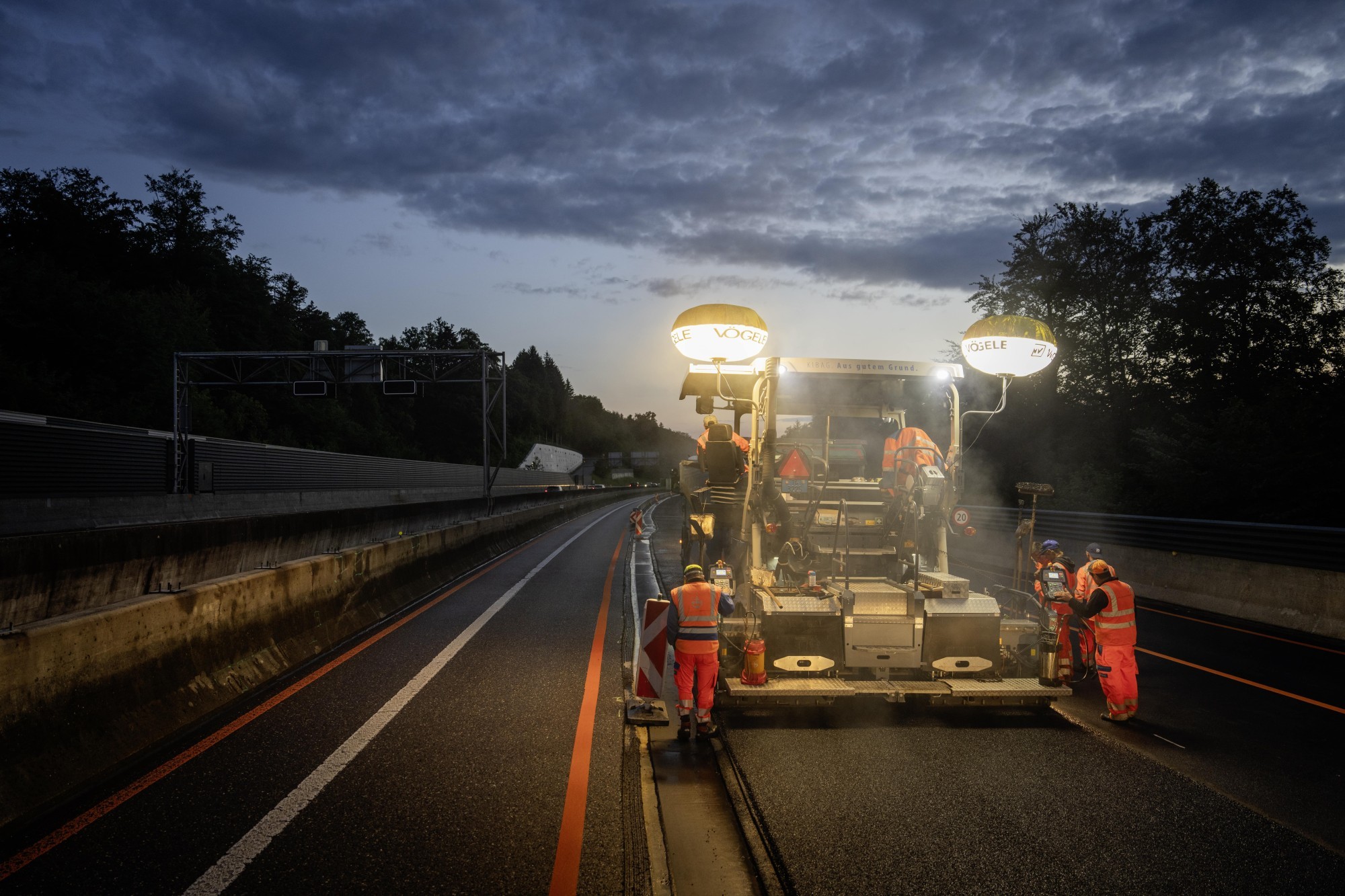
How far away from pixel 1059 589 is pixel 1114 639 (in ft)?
6.63

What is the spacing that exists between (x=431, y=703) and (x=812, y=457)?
159 inches

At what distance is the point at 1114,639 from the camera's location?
7426 millimetres

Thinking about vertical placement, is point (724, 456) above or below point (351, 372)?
below

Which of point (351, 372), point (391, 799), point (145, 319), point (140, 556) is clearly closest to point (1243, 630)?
point (391, 799)

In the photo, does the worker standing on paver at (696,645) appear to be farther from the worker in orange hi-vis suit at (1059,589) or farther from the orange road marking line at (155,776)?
the orange road marking line at (155,776)

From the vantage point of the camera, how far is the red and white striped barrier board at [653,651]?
7461mm

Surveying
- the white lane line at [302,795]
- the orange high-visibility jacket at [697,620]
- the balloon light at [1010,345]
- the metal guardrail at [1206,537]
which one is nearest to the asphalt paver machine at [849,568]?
the orange high-visibility jacket at [697,620]

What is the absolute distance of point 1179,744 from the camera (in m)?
6.74

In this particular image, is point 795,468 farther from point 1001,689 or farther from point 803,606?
point 1001,689

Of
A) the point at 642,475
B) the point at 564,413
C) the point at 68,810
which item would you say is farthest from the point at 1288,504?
the point at 564,413

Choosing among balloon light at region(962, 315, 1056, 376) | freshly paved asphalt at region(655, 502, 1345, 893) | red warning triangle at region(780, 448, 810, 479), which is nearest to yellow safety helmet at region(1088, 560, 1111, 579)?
freshly paved asphalt at region(655, 502, 1345, 893)

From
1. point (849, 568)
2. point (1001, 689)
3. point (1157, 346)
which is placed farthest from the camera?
point (1157, 346)

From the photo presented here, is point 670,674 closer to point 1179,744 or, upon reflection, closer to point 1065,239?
point 1179,744

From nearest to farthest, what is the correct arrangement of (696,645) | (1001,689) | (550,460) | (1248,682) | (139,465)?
1. (696,645)
2. (1001,689)
3. (1248,682)
4. (139,465)
5. (550,460)
